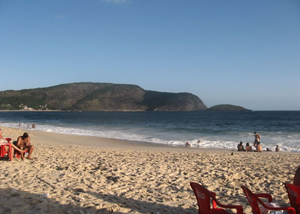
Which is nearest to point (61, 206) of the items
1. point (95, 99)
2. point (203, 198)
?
point (203, 198)

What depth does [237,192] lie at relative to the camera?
17.7ft

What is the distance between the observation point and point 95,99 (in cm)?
16238

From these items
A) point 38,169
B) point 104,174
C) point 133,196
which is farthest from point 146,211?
point 38,169

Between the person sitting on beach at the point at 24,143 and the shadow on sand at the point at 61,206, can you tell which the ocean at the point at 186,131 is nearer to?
the person sitting on beach at the point at 24,143

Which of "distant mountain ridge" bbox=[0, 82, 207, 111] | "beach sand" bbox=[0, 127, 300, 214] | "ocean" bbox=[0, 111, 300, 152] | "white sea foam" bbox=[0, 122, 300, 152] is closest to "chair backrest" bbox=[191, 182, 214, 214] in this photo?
"beach sand" bbox=[0, 127, 300, 214]

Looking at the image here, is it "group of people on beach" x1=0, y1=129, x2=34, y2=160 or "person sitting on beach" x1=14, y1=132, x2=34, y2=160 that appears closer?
"group of people on beach" x1=0, y1=129, x2=34, y2=160

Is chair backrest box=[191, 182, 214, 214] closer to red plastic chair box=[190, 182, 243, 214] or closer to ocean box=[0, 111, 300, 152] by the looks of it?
red plastic chair box=[190, 182, 243, 214]

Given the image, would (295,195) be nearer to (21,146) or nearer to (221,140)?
(21,146)

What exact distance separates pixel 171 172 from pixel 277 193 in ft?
8.99

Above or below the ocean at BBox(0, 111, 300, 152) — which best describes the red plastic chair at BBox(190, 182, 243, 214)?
above

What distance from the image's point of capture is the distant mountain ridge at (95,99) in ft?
518

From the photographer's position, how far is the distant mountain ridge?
15800 centimetres

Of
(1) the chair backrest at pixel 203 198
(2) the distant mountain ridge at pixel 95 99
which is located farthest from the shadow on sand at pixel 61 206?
(2) the distant mountain ridge at pixel 95 99

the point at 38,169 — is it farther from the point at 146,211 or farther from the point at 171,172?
the point at 146,211
